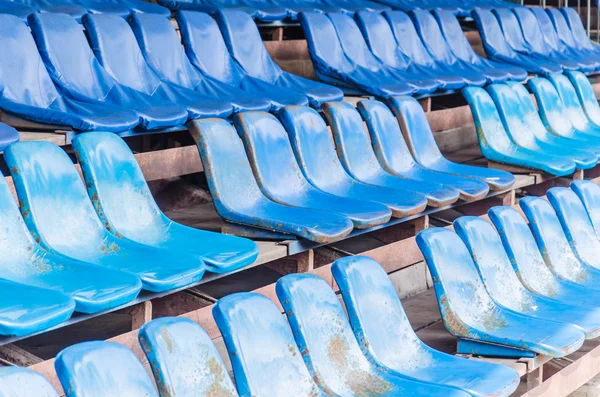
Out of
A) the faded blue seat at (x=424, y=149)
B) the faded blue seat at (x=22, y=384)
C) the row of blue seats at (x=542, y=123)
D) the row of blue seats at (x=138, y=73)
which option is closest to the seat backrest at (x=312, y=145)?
the row of blue seats at (x=138, y=73)

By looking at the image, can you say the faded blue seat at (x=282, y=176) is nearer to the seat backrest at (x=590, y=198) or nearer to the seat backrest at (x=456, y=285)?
the seat backrest at (x=456, y=285)

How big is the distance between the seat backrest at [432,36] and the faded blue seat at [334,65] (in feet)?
1.36

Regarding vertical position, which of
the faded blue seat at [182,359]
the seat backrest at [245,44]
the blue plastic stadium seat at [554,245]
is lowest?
the blue plastic stadium seat at [554,245]

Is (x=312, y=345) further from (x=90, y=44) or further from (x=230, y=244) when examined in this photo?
(x=90, y=44)

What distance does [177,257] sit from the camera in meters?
1.40

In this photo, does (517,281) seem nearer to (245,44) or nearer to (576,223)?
(576,223)

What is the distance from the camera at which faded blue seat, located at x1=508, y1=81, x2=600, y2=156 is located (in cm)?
276

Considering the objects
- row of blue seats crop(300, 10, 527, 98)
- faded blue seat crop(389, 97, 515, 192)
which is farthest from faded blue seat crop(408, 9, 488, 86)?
faded blue seat crop(389, 97, 515, 192)

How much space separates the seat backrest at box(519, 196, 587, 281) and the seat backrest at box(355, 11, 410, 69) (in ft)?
3.21

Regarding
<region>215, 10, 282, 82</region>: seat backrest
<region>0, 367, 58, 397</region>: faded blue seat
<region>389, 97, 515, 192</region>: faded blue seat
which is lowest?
<region>389, 97, 515, 192</region>: faded blue seat

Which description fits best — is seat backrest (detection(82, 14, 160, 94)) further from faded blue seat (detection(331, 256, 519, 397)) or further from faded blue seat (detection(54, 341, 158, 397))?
faded blue seat (detection(54, 341, 158, 397))

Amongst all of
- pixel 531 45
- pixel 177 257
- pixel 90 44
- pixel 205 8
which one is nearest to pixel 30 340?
pixel 177 257

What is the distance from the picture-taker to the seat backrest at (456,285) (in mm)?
1537

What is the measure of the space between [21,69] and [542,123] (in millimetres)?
1607
